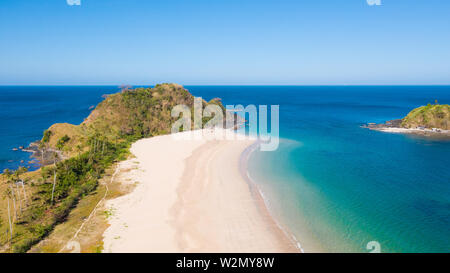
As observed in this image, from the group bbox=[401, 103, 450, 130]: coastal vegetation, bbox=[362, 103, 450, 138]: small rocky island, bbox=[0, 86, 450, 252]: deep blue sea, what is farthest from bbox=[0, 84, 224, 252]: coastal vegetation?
bbox=[401, 103, 450, 130]: coastal vegetation

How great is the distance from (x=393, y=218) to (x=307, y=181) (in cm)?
933

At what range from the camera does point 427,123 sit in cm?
5888

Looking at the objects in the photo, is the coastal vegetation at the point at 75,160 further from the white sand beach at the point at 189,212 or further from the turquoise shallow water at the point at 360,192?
the turquoise shallow water at the point at 360,192

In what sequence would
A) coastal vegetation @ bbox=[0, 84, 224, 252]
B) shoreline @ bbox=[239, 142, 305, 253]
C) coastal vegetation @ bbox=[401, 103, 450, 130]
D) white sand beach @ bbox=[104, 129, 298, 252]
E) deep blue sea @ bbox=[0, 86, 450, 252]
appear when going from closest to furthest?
1. white sand beach @ bbox=[104, 129, 298, 252]
2. shoreline @ bbox=[239, 142, 305, 253]
3. coastal vegetation @ bbox=[0, 84, 224, 252]
4. deep blue sea @ bbox=[0, 86, 450, 252]
5. coastal vegetation @ bbox=[401, 103, 450, 130]

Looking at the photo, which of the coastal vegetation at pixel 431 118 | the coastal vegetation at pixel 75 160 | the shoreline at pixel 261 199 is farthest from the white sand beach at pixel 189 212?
the coastal vegetation at pixel 431 118

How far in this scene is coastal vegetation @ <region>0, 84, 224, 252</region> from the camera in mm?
18781

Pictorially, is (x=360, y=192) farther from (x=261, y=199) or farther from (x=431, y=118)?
(x=431, y=118)

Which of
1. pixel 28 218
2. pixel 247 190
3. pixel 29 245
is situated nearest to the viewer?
pixel 29 245

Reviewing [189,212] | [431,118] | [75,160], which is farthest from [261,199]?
[431,118]

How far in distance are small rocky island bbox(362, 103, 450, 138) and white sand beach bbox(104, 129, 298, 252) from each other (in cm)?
4736

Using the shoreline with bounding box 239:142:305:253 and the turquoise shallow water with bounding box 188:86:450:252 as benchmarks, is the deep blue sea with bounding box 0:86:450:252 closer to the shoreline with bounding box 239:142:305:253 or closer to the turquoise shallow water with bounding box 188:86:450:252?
the turquoise shallow water with bounding box 188:86:450:252

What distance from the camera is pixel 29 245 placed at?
53.7 feet
